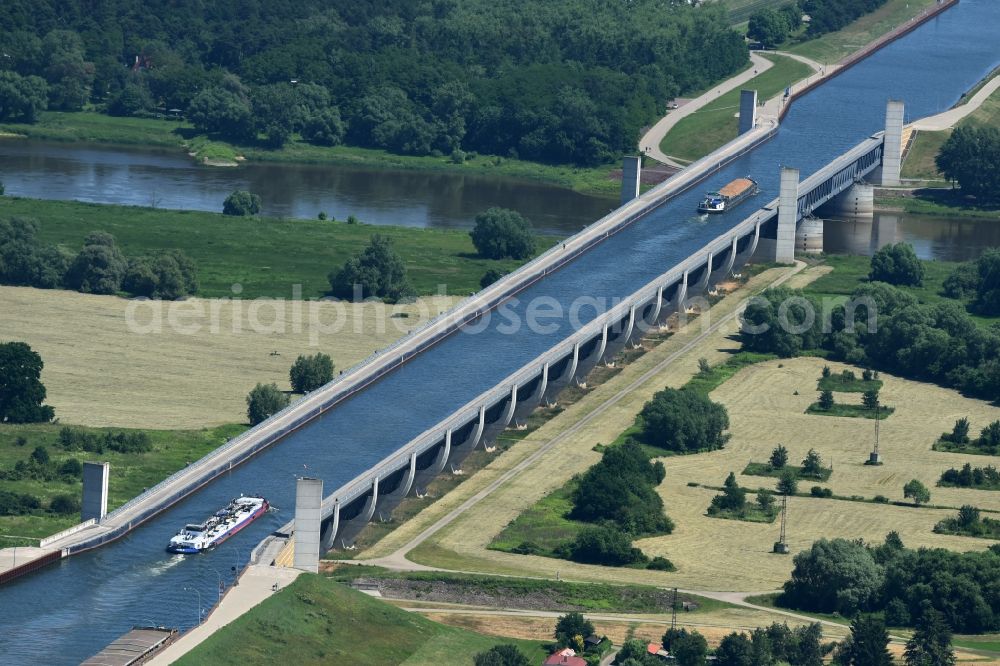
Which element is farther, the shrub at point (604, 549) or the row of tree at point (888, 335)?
the row of tree at point (888, 335)

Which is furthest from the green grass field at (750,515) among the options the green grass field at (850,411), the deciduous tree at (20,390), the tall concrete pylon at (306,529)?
the deciduous tree at (20,390)

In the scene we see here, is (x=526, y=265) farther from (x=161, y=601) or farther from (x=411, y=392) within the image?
Answer: (x=161, y=601)

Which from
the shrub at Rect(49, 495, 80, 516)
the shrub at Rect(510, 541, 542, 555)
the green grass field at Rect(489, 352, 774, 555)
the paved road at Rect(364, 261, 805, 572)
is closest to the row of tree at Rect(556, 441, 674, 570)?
the green grass field at Rect(489, 352, 774, 555)

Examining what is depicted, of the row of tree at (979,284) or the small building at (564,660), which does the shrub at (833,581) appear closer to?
the small building at (564,660)

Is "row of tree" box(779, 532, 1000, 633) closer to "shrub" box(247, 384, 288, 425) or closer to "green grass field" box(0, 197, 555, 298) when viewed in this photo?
"shrub" box(247, 384, 288, 425)

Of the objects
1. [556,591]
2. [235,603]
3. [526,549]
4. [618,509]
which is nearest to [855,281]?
[618,509]

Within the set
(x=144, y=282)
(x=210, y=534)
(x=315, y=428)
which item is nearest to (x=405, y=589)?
(x=210, y=534)
